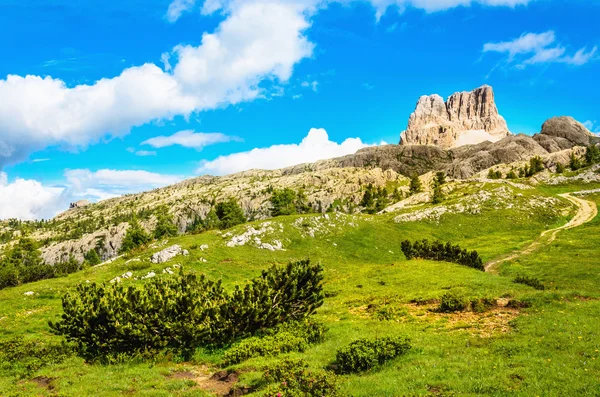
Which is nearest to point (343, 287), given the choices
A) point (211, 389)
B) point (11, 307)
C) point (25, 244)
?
point (211, 389)

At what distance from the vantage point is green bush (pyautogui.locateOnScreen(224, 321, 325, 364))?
2202cm

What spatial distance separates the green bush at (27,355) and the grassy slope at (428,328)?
4.06 ft

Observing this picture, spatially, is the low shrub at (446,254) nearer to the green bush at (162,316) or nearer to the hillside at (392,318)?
the hillside at (392,318)

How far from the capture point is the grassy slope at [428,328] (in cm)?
1510

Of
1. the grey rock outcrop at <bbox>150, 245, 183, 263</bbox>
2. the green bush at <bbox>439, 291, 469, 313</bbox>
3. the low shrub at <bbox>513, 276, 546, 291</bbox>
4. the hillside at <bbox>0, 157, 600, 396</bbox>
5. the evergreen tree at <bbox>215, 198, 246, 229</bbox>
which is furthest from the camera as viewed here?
the evergreen tree at <bbox>215, 198, 246, 229</bbox>

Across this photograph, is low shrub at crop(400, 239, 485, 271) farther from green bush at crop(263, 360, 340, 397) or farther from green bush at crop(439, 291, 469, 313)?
green bush at crop(263, 360, 340, 397)

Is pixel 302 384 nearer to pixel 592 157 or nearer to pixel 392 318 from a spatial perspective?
pixel 392 318

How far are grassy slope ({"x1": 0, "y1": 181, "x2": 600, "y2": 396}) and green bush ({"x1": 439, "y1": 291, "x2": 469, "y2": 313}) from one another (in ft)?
6.00

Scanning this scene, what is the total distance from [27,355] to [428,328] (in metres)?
28.0

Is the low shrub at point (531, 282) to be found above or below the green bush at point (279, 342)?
below

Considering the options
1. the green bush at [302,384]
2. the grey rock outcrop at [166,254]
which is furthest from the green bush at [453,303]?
the grey rock outcrop at [166,254]

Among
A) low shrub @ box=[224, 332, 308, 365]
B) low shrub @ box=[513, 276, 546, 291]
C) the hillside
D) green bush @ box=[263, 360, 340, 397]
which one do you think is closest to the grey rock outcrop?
the hillside

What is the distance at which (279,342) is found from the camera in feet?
76.7

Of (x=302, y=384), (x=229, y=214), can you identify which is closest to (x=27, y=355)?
(x=302, y=384)
